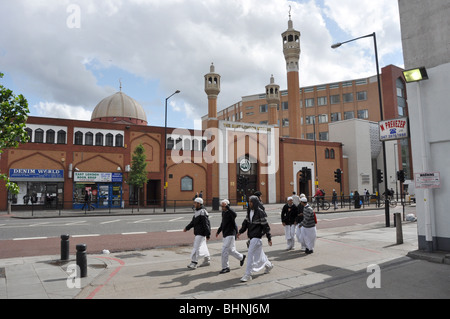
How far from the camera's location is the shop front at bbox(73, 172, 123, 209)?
2983 cm

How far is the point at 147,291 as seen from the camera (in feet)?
20.4

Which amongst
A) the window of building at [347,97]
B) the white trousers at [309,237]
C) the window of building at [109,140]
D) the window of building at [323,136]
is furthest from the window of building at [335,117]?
the white trousers at [309,237]

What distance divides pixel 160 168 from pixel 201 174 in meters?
4.62

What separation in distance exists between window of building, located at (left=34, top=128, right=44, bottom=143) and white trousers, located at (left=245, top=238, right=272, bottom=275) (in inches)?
1093

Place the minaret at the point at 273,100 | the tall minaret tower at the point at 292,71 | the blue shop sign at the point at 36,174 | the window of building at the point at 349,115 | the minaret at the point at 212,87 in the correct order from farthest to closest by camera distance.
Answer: the window of building at the point at 349,115, the tall minaret tower at the point at 292,71, the minaret at the point at 273,100, the minaret at the point at 212,87, the blue shop sign at the point at 36,174

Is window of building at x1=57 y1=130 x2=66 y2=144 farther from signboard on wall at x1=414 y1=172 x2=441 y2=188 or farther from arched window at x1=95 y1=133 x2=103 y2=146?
signboard on wall at x1=414 y1=172 x2=441 y2=188

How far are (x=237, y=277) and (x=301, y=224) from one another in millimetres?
4119

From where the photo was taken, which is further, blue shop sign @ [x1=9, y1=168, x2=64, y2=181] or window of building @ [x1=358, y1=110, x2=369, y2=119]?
window of building @ [x1=358, y1=110, x2=369, y2=119]

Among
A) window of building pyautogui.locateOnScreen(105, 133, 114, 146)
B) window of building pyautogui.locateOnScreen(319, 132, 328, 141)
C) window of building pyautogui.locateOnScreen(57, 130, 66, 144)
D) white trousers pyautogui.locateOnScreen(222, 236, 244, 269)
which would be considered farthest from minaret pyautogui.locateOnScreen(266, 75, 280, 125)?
white trousers pyautogui.locateOnScreen(222, 236, 244, 269)

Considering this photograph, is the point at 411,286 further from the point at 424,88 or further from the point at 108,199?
the point at 108,199

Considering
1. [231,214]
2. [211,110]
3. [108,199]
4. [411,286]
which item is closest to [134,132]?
[108,199]

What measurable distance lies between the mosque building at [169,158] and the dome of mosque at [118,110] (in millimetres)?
123

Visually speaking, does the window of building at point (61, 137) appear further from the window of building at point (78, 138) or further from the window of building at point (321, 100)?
the window of building at point (321, 100)

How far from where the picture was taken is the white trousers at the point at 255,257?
6996 mm
